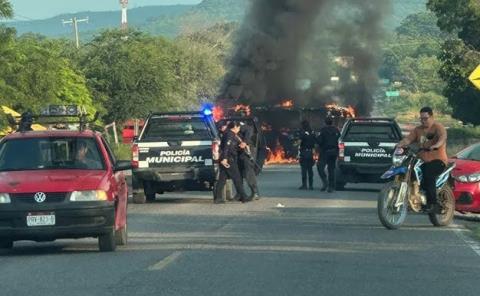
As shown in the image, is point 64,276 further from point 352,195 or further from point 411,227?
point 352,195

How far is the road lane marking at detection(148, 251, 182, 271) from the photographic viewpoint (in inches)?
482

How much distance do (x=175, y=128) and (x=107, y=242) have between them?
9.86 m

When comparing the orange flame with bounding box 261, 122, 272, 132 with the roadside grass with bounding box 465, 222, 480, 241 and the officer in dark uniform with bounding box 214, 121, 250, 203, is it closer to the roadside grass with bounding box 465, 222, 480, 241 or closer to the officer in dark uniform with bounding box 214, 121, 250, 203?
the officer in dark uniform with bounding box 214, 121, 250, 203

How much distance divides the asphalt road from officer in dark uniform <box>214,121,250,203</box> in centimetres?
274

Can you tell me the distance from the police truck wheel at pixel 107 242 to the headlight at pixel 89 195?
517 millimetres

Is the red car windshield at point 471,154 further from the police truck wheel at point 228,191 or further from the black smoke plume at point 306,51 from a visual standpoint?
the black smoke plume at point 306,51

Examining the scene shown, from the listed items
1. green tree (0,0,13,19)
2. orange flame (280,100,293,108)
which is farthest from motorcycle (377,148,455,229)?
orange flame (280,100,293,108)

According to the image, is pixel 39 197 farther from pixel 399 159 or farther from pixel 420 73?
pixel 420 73

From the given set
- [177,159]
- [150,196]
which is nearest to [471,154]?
[177,159]

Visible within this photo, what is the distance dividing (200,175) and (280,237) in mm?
7162

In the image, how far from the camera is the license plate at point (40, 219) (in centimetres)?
1309

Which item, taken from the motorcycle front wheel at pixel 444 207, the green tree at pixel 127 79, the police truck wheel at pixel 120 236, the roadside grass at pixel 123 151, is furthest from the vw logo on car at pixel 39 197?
the green tree at pixel 127 79

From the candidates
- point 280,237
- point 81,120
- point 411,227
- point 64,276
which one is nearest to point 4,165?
point 81,120

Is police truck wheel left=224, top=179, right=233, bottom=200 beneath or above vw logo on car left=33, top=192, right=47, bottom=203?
beneath
